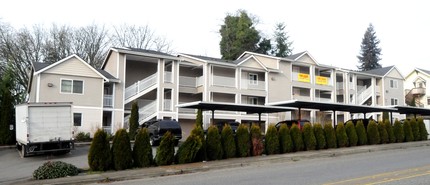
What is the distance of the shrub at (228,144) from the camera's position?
17.9m

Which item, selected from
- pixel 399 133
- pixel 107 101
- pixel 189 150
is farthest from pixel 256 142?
pixel 107 101

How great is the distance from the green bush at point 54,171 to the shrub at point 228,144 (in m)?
6.51

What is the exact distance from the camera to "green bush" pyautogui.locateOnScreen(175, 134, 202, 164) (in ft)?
53.5

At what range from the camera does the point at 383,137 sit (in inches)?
945

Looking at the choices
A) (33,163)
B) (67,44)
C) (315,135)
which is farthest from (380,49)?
(33,163)

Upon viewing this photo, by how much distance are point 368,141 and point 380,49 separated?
2632 inches

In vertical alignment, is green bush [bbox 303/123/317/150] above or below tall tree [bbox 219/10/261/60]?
below

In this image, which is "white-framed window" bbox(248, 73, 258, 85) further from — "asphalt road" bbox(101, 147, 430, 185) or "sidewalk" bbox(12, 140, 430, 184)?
"asphalt road" bbox(101, 147, 430, 185)

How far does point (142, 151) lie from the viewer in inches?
612

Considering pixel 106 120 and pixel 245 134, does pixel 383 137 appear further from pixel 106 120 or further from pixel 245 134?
pixel 106 120

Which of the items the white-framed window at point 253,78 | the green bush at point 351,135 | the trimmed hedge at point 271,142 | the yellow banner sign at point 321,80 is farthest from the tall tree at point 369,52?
the trimmed hedge at point 271,142

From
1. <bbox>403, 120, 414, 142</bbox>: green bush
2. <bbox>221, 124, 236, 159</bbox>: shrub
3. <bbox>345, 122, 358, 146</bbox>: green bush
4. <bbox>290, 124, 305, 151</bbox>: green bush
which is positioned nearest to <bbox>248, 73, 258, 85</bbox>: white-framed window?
<bbox>403, 120, 414, 142</bbox>: green bush

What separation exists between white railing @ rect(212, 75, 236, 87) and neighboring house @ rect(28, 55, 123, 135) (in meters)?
10.3

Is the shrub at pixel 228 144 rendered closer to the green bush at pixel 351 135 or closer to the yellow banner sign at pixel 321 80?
the green bush at pixel 351 135
